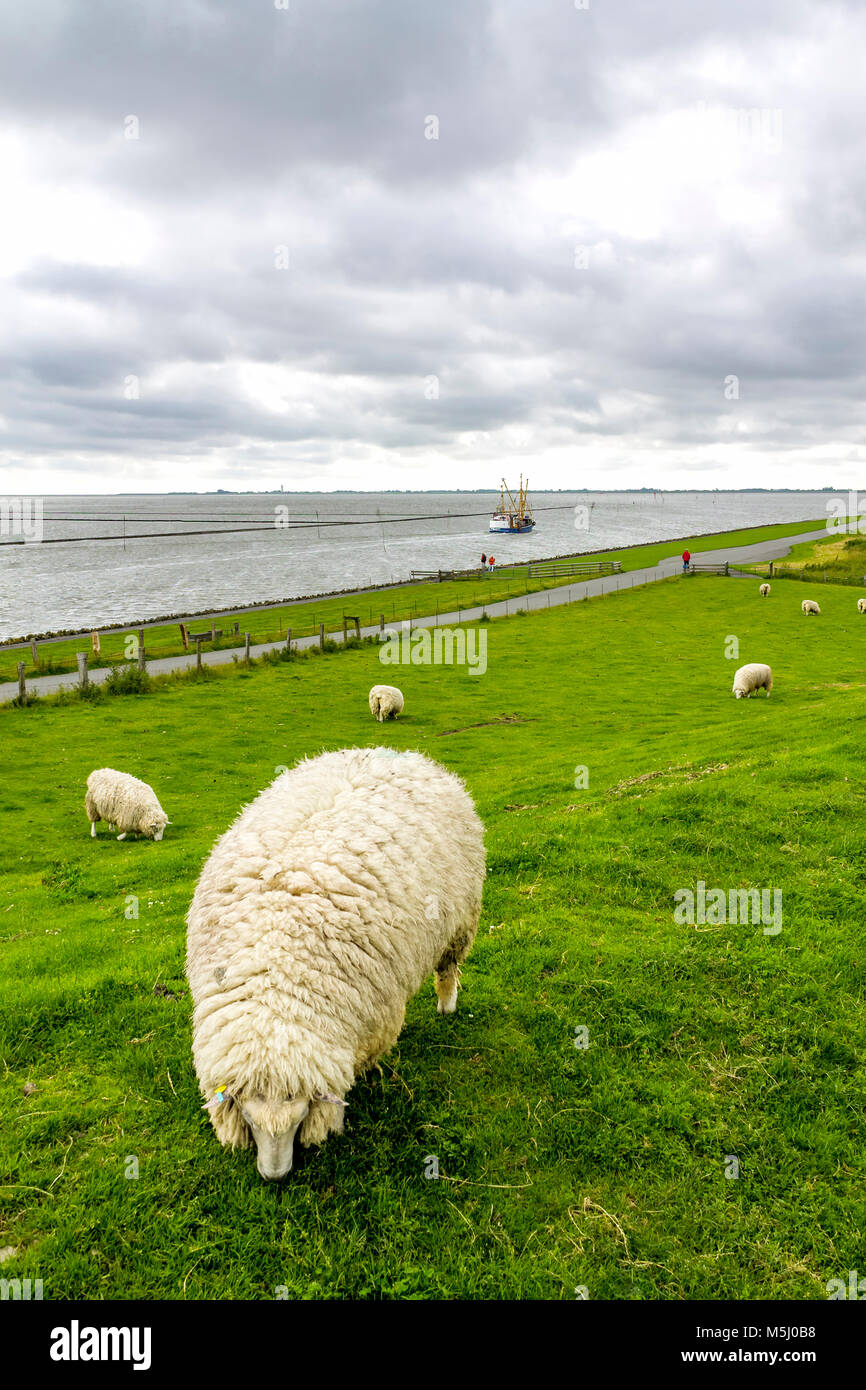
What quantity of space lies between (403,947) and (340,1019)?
0.69m

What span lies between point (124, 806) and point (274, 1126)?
12448 millimetres

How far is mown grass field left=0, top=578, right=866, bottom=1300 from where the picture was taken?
3771mm

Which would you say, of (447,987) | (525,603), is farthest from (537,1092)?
(525,603)

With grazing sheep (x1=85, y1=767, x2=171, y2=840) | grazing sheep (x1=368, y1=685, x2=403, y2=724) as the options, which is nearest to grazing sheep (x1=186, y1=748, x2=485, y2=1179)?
grazing sheep (x1=85, y1=767, x2=171, y2=840)

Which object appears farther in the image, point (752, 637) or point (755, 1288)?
point (752, 637)

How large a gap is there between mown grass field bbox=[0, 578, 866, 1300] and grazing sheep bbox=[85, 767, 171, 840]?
2.75 metres

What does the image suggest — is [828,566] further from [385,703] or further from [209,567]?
[209,567]

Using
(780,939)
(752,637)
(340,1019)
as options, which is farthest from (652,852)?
(752,637)

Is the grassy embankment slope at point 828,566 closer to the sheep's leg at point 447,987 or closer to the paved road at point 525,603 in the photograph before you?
the paved road at point 525,603

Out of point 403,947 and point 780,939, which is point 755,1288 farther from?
point 780,939

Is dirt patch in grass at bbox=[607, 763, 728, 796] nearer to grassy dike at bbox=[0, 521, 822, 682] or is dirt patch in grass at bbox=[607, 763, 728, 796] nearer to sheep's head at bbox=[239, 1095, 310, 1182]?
sheep's head at bbox=[239, 1095, 310, 1182]

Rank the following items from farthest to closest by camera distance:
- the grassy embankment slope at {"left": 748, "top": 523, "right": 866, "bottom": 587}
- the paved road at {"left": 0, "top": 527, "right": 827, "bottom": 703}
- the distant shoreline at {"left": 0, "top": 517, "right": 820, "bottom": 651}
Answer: the grassy embankment slope at {"left": 748, "top": 523, "right": 866, "bottom": 587}, the distant shoreline at {"left": 0, "top": 517, "right": 820, "bottom": 651}, the paved road at {"left": 0, "top": 527, "right": 827, "bottom": 703}

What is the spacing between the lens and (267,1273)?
3639 mm

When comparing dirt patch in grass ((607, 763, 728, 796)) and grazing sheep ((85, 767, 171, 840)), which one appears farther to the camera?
grazing sheep ((85, 767, 171, 840))
